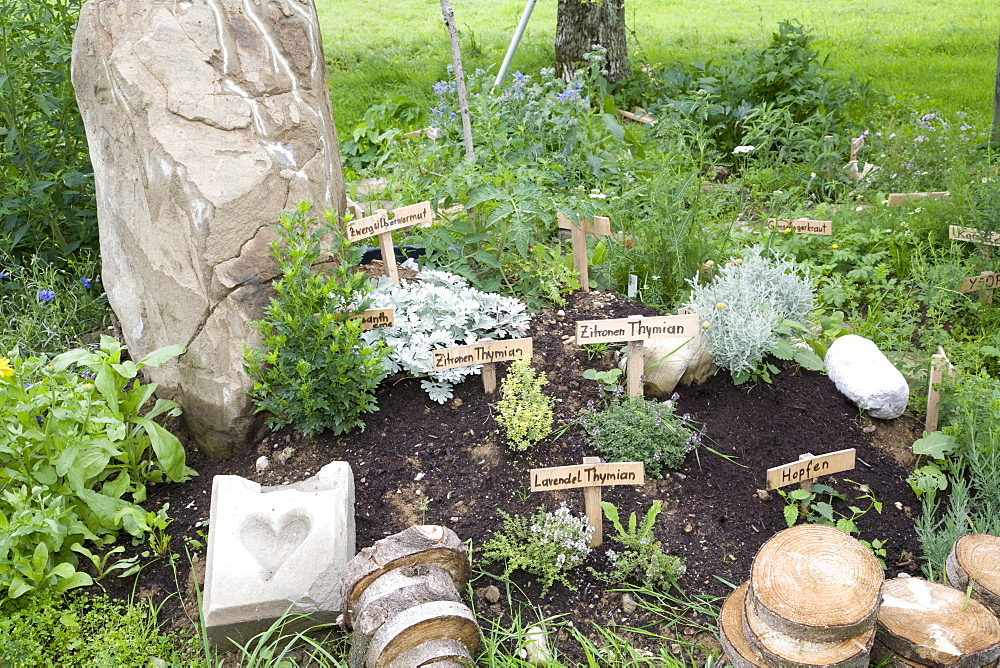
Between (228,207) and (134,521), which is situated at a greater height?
(228,207)

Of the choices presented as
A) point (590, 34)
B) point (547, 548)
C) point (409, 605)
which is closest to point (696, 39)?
point (590, 34)

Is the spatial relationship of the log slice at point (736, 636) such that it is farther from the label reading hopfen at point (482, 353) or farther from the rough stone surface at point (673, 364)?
the label reading hopfen at point (482, 353)

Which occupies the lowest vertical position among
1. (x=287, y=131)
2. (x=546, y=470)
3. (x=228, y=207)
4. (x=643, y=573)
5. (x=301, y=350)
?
(x=643, y=573)

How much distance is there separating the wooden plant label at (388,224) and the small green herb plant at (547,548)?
157cm

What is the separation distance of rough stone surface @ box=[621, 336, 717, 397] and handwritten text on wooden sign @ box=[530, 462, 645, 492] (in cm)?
85

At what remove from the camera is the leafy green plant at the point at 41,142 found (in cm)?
455

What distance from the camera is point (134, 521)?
9.95 feet

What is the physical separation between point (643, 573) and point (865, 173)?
4.21 meters

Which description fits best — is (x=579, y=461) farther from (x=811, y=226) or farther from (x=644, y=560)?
(x=811, y=226)

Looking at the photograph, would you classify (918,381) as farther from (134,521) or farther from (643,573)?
(134,521)

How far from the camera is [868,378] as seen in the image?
3.48 m

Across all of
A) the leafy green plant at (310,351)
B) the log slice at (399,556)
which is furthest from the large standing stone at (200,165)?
the log slice at (399,556)

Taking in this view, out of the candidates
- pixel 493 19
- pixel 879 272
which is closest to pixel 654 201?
pixel 879 272

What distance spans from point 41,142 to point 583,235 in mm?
3264
